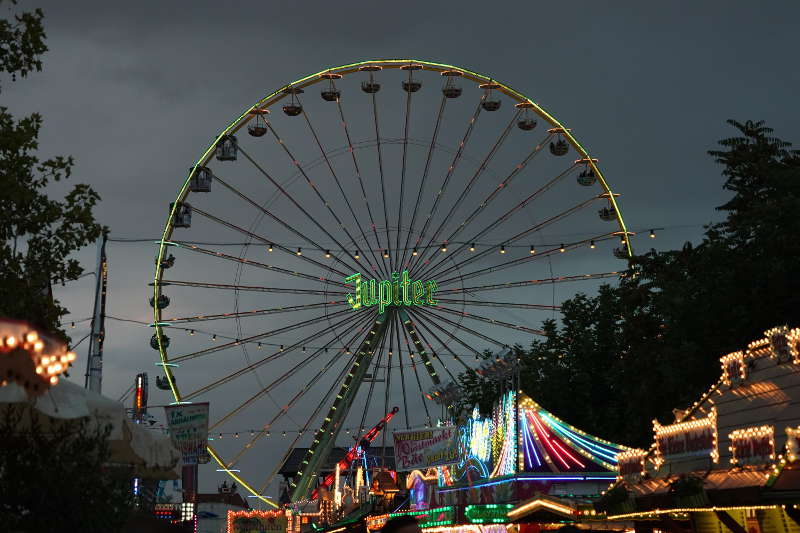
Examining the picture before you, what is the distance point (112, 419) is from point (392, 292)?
2331 centimetres

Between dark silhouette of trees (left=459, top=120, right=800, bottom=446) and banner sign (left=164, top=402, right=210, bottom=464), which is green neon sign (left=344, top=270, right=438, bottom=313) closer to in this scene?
dark silhouette of trees (left=459, top=120, right=800, bottom=446)

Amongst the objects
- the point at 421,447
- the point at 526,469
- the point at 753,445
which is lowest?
the point at 753,445

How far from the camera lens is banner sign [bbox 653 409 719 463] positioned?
13.9 meters

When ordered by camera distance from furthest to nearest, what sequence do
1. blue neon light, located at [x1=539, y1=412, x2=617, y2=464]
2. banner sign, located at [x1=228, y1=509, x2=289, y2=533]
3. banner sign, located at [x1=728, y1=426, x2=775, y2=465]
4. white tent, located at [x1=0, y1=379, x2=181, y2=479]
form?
banner sign, located at [x1=228, y1=509, x2=289, y2=533], blue neon light, located at [x1=539, y1=412, x2=617, y2=464], banner sign, located at [x1=728, y1=426, x2=775, y2=465], white tent, located at [x1=0, y1=379, x2=181, y2=479]

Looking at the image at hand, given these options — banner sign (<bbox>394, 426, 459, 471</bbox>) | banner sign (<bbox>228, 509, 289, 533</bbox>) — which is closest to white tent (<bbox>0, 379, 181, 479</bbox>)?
banner sign (<bbox>394, 426, 459, 471</bbox>)

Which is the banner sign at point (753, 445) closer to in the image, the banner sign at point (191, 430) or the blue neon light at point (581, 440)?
the blue neon light at point (581, 440)

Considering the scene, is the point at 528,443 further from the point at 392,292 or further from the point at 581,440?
the point at 392,292

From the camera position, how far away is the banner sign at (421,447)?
25.5 meters

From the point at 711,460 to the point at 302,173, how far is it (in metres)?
23.8

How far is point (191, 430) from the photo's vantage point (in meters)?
24.2

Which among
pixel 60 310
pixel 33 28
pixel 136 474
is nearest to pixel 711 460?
pixel 136 474

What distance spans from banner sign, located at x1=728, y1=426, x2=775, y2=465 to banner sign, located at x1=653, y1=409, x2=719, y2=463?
861 millimetres

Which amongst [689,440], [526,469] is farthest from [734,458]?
[526,469]

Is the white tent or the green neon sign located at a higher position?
the green neon sign
